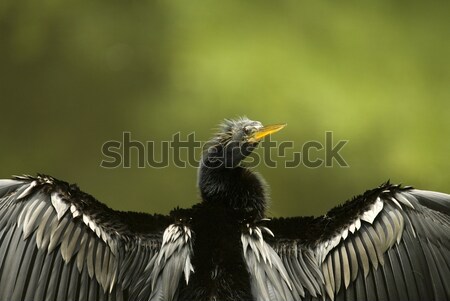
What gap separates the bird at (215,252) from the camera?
1.26 metres

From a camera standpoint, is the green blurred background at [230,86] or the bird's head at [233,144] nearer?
the bird's head at [233,144]

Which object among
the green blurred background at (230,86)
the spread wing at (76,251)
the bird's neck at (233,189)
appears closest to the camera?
the spread wing at (76,251)

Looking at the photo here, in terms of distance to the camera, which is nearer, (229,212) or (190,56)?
(229,212)

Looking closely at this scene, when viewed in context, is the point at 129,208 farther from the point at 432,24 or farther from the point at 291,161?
the point at 432,24

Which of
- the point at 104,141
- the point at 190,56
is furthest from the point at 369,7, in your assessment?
the point at 104,141

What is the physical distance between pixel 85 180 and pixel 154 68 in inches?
15.0

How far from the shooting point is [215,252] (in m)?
1.27

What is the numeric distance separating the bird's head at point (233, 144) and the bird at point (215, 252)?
0.19 meters

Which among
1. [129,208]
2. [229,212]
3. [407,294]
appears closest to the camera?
[407,294]

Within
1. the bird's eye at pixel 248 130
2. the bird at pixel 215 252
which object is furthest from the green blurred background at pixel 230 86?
the bird at pixel 215 252

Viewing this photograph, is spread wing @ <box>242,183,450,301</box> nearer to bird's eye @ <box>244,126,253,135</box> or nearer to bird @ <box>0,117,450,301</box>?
bird @ <box>0,117,450,301</box>

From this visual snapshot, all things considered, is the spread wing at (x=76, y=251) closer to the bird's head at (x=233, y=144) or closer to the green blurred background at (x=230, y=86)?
the bird's head at (x=233, y=144)

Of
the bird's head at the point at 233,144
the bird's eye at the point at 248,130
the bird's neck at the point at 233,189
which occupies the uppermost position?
the bird's eye at the point at 248,130

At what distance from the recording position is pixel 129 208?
206 cm
